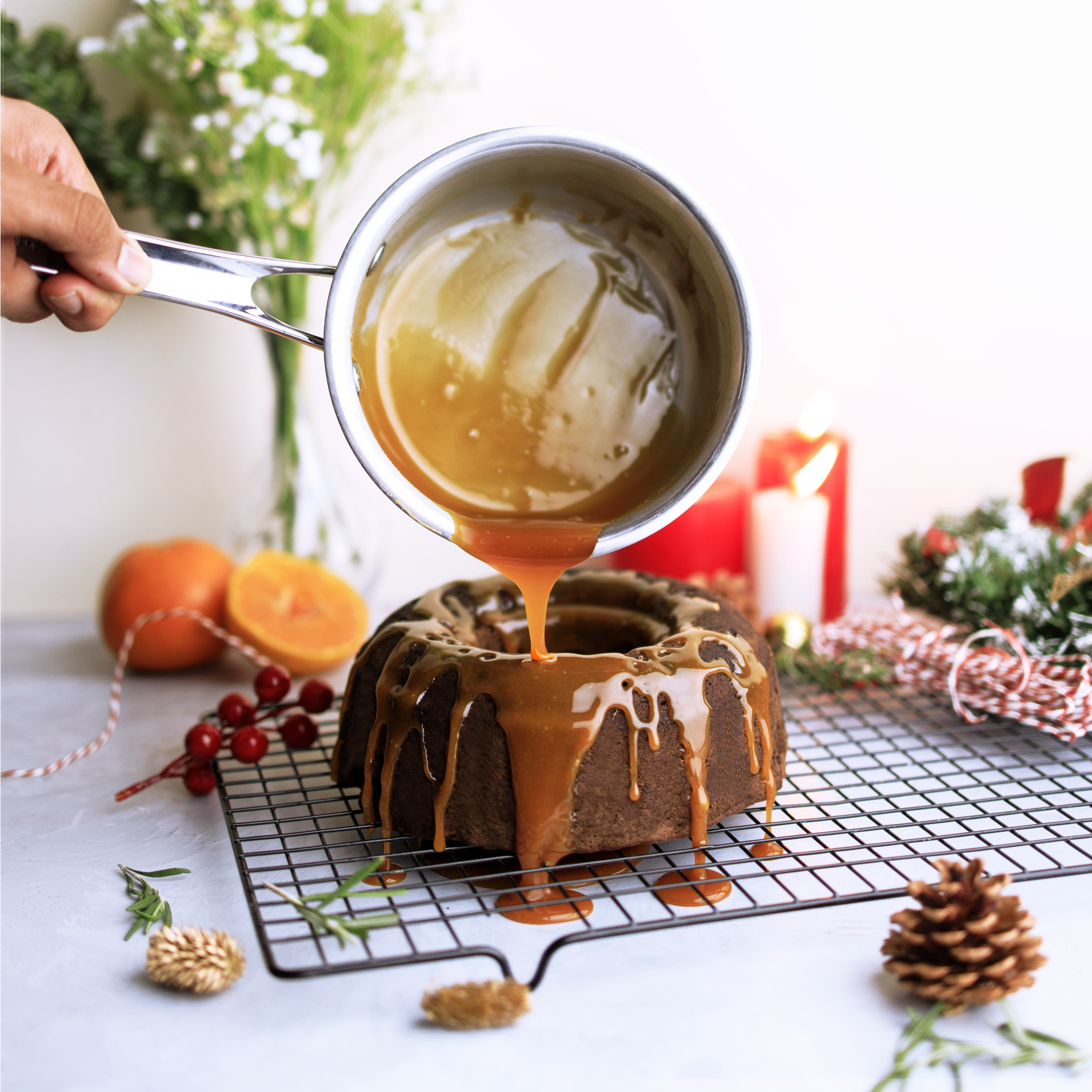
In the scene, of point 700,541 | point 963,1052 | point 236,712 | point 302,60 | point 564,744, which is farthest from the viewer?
point 700,541

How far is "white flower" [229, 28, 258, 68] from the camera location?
5.11 ft

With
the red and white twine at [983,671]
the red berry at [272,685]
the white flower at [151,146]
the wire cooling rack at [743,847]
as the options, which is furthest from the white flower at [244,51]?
the red and white twine at [983,671]

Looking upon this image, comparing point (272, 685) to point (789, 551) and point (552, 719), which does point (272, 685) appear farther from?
point (789, 551)

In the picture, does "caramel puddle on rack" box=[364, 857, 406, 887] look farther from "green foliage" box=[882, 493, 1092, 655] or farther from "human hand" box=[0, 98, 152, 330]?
"green foliage" box=[882, 493, 1092, 655]

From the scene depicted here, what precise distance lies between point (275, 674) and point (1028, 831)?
0.94 meters

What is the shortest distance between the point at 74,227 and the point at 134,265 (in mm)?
61

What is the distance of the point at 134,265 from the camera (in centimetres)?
104

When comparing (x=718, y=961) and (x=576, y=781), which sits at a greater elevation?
(x=576, y=781)

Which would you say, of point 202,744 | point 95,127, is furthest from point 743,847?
point 95,127

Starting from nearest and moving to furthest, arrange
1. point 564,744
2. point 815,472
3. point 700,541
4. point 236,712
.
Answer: point 564,744, point 236,712, point 815,472, point 700,541

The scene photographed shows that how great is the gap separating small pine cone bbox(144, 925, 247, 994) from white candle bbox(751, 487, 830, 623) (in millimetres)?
1147

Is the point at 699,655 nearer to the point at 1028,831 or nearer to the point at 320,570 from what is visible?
the point at 1028,831

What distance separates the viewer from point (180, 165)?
69.6 inches

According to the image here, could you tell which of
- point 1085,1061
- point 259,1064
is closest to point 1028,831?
point 1085,1061
